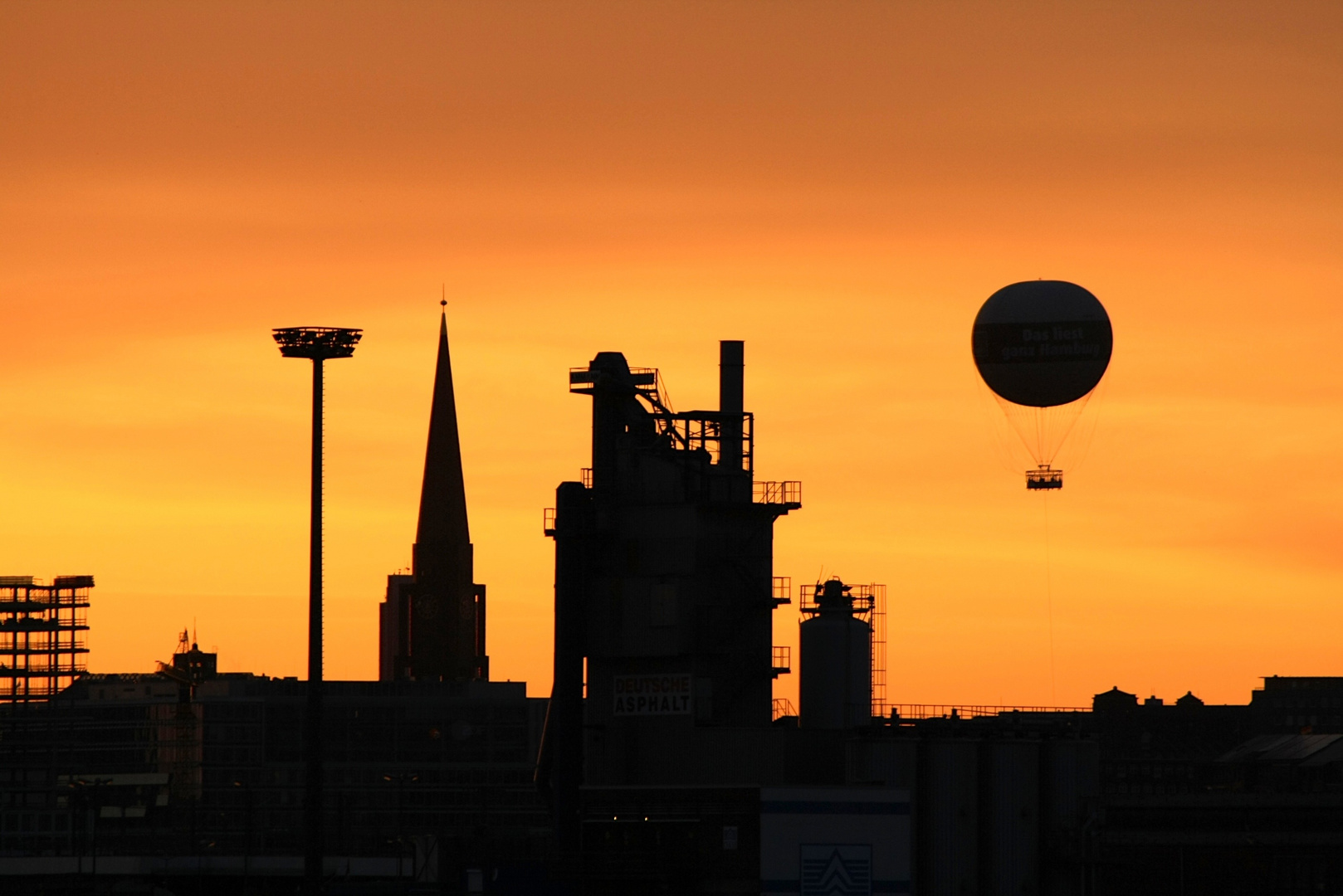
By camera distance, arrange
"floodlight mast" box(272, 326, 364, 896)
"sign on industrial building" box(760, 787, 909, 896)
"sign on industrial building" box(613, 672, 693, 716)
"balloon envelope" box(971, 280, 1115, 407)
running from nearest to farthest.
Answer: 1. "sign on industrial building" box(760, 787, 909, 896)
2. "sign on industrial building" box(613, 672, 693, 716)
3. "balloon envelope" box(971, 280, 1115, 407)
4. "floodlight mast" box(272, 326, 364, 896)

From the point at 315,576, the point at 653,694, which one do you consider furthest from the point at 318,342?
the point at 653,694

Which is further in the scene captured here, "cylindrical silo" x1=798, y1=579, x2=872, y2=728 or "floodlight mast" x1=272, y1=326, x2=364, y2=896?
"floodlight mast" x1=272, y1=326, x2=364, y2=896

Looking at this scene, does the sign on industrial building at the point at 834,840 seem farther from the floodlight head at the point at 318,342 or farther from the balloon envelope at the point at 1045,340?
the floodlight head at the point at 318,342

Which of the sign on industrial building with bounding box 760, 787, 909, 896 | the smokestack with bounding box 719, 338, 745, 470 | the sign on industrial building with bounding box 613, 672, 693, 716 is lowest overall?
the sign on industrial building with bounding box 760, 787, 909, 896

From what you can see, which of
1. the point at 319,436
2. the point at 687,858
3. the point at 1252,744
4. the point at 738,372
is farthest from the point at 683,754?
the point at 1252,744

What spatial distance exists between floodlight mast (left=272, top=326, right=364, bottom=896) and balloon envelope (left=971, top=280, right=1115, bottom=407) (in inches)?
1481

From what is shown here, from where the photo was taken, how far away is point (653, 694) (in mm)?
92812

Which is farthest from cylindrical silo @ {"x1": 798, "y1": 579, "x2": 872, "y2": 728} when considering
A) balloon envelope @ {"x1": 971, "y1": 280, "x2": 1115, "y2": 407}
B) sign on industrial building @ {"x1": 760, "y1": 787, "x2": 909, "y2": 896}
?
balloon envelope @ {"x1": 971, "y1": 280, "x2": 1115, "y2": 407}

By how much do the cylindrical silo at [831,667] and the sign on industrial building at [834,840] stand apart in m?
4.86

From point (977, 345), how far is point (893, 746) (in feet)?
68.5

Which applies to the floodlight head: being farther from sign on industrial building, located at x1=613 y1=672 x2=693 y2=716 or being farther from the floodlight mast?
sign on industrial building, located at x1=613 y1=672 x2=693 y2=716

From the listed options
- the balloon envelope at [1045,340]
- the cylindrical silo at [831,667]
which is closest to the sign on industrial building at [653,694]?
the cylindrical silo at [831,667]

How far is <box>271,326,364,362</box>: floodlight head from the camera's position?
129750mm

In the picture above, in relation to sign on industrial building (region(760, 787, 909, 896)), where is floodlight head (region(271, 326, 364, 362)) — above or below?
above
